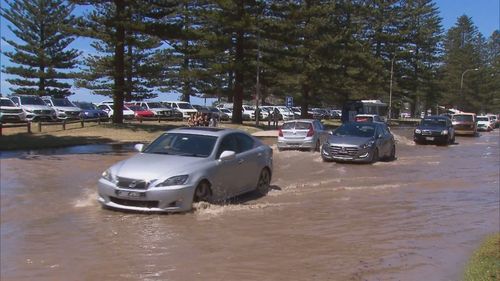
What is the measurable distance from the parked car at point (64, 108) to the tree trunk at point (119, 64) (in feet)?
16.3

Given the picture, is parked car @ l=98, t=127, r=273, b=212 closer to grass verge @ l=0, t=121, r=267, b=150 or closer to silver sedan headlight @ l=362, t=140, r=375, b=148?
silver sedan headlight @ l=362, t=140, r=375, b=148

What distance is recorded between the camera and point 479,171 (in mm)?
20422

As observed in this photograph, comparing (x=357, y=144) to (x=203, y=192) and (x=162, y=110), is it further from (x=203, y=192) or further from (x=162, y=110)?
(x=162, y=110)

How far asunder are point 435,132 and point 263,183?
22.3 m

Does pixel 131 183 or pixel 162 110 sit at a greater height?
pixel 162 110

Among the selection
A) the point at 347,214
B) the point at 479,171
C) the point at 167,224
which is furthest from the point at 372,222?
the point at 479,171

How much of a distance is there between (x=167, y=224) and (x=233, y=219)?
117cm

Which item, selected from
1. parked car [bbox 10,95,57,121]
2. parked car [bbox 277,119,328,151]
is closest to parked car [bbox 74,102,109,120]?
parked car [bbox 10,95,57,121]

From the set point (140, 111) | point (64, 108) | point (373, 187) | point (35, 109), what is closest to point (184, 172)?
point (373, 187)

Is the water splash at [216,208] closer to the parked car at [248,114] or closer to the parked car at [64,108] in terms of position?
the parked car at [64,108]

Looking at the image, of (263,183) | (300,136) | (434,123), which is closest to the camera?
(263,183)

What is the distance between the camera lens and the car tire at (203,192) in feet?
34.8

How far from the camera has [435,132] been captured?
3338 cm

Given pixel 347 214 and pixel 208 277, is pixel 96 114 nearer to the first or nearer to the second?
pixel 347 214
